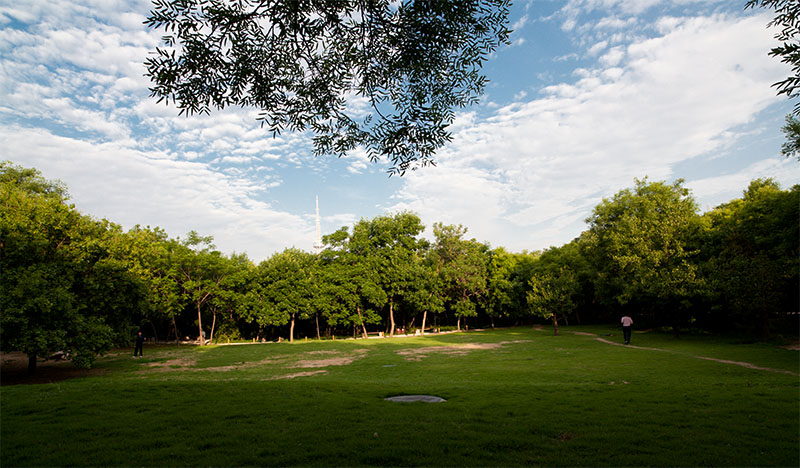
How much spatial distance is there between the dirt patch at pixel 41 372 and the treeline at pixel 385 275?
3.77 feet

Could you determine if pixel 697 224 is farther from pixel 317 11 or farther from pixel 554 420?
pixel 317 11

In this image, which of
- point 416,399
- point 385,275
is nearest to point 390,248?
point 385,275

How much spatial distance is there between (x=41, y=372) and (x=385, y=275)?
1291 inches

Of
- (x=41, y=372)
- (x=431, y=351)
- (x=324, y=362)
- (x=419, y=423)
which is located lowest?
(x=431, y=351)

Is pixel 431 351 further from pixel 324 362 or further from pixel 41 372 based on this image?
pixel 41 372

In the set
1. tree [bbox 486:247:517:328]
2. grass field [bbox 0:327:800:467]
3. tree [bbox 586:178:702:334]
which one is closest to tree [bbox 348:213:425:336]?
tree [bbox 486:247:517:328]

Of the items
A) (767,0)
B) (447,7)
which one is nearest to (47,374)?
(447,7)

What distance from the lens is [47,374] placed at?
20.0 meters

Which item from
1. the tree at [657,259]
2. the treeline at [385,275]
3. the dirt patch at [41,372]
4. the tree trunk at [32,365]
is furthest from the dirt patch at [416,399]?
the tree at [657,259]

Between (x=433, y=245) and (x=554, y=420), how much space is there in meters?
47.9

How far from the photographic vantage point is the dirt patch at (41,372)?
59.9ft

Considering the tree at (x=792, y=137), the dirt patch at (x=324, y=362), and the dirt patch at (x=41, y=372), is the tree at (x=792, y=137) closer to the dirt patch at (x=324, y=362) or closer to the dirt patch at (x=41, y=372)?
the dirt patch at (x=324, y=362)

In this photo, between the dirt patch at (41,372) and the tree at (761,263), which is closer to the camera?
the dirt patch at (41,372)

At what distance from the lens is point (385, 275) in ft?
158
